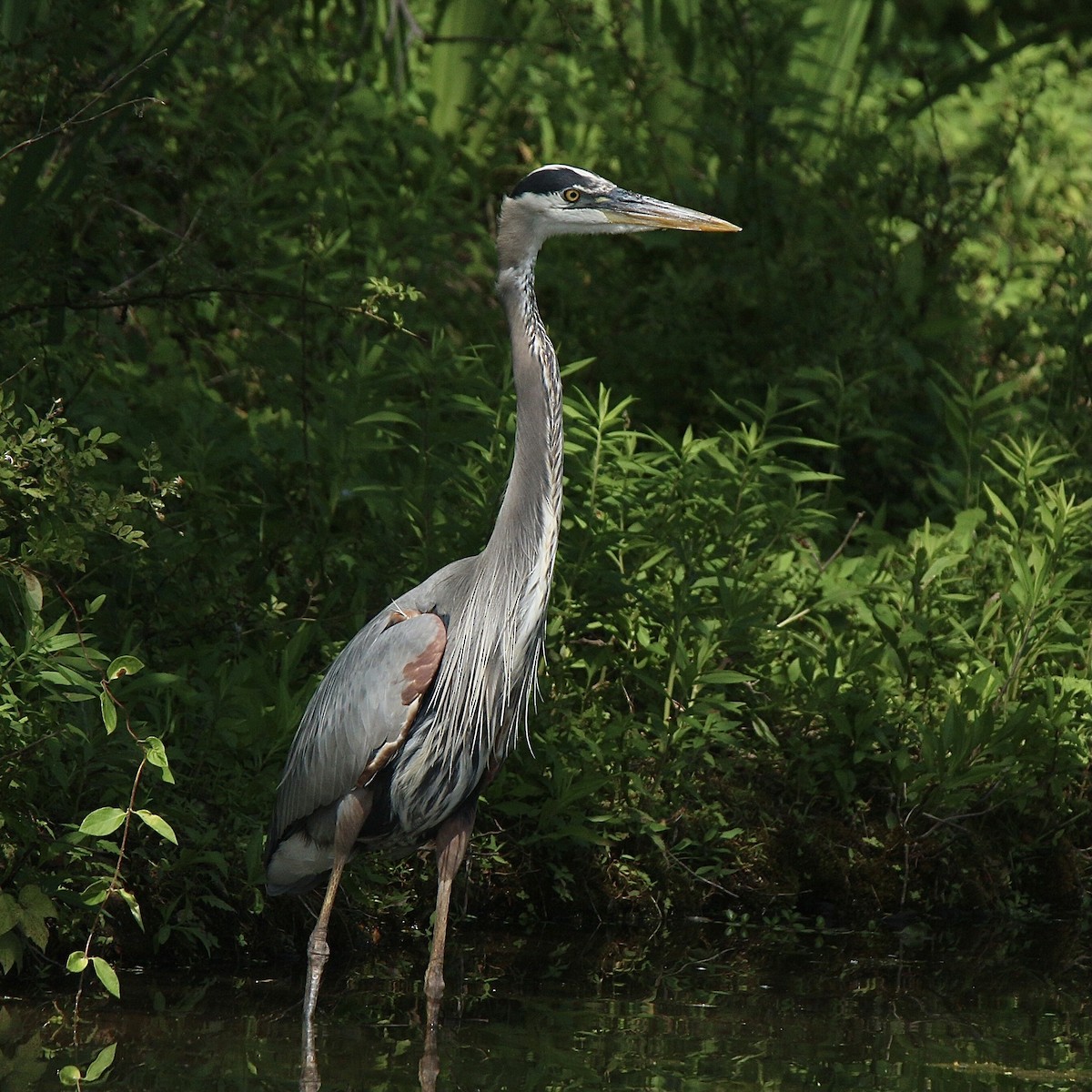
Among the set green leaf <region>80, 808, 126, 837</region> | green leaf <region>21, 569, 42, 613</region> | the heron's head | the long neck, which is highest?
the heron's head

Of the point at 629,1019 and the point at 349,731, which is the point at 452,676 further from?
the point at 629,1019

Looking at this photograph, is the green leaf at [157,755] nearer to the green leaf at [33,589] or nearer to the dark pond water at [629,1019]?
the green leaf at [33,589]

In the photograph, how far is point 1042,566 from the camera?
16.6ft

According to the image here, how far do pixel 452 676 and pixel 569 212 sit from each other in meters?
1.26

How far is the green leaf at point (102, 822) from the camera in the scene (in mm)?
3814

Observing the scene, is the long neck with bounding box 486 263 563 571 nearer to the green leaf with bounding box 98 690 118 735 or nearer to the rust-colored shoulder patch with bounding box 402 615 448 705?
the rust-colored shoulder patch with bounding box 402 615 448 705

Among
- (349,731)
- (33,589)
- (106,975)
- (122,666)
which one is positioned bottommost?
(106,975)

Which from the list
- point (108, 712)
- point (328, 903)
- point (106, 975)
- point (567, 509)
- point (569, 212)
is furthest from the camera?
point (567, 509)

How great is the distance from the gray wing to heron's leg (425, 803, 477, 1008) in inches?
11.2

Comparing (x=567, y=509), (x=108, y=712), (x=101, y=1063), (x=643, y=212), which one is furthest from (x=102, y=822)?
(x=643, y=212)

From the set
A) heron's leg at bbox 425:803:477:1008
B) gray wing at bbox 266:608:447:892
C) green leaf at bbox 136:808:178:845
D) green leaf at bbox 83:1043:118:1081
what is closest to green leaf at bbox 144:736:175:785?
green leaf at bbox 136:808:178:845

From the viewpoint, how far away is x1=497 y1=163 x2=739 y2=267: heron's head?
4375 millimetres

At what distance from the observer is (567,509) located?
195 inches

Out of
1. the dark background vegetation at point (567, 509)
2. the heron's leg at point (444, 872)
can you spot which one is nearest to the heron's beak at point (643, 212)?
the dark background vegetation at point (567, 509)
